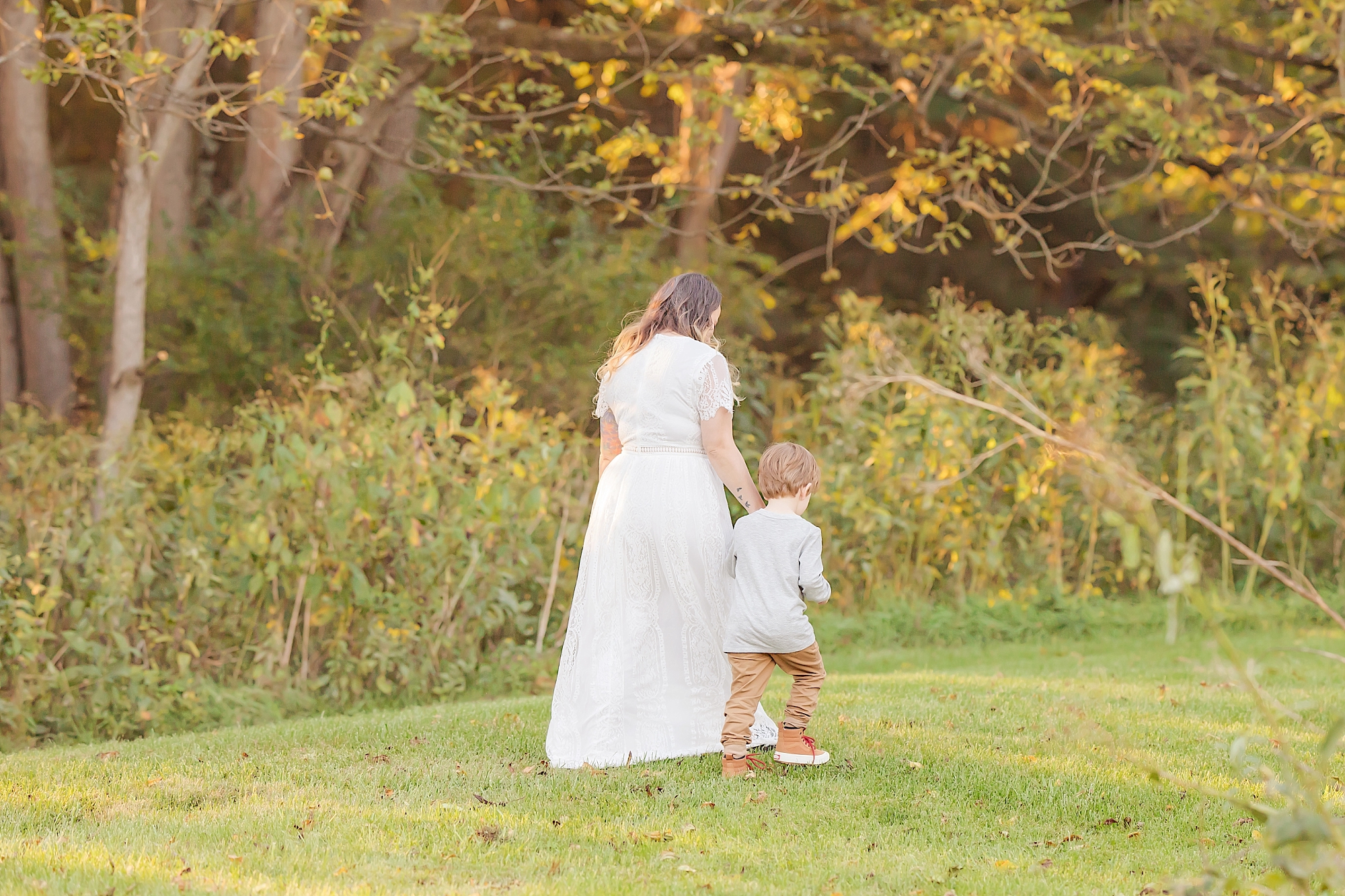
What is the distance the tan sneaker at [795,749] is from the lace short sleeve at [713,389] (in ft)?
3.46

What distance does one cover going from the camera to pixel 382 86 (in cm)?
728

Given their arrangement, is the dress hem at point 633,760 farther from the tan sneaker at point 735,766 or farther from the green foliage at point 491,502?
the green foliage at point 491,502

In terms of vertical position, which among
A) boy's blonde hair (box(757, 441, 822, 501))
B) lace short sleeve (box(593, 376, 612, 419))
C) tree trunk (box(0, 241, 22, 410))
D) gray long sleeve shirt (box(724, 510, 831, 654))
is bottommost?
gray long sleeve shirt (box(724, 510, 831, 654))

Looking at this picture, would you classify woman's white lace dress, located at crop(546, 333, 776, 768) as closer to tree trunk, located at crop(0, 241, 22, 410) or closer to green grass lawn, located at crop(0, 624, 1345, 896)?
green grass lawn, located at crop(0, 624, 1345, 896)

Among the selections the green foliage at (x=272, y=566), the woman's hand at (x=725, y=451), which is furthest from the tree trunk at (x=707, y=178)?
the woman's hand at (x=725, y=451)

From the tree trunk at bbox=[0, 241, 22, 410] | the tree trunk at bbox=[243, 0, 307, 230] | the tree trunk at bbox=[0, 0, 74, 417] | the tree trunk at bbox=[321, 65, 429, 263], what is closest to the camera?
the tree trunk at bbox=[243, 0, 307, 230]

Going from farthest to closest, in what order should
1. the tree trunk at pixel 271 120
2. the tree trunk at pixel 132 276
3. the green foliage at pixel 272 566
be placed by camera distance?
the tree trunk at pixel 271 120 < the tree trunk at pixel 132 276 < the green foliage at pixel 272 566

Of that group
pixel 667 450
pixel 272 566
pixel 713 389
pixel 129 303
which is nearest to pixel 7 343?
pixel 129 303

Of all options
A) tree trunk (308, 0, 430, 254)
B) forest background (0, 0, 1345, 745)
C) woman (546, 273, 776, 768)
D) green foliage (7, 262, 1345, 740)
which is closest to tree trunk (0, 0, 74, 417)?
forest background (0, 0, 1345, 745)

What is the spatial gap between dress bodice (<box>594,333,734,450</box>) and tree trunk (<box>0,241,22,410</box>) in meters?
6.88

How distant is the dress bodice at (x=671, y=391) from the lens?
14.6 ft

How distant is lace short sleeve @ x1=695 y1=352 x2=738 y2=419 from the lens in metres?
4.44

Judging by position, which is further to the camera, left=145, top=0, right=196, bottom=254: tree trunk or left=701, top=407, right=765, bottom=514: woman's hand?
left=145, top=0, right=196, bottom=254: tree trunk

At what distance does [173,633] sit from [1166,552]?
5.34 m
